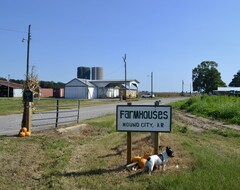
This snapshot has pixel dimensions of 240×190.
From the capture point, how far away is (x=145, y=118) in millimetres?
8750

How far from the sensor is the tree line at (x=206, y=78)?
136625 mm

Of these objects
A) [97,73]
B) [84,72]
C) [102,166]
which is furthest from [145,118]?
[84,72]

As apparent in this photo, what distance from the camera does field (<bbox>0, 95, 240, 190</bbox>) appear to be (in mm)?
6930

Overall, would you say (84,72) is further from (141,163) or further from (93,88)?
(141,163)

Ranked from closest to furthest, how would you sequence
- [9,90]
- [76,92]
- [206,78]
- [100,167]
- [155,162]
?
1. [155,162]
2. [100,167]
3. [76,92]
4. [9,90]
5. [206,78]

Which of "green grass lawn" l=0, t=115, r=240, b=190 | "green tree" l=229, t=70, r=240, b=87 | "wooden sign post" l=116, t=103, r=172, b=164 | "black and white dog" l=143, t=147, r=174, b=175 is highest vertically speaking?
"green tree" l=229, t=70, r=240, b=87

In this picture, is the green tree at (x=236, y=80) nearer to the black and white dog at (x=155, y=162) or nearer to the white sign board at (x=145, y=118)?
the white sign board at (x=145, y=118)

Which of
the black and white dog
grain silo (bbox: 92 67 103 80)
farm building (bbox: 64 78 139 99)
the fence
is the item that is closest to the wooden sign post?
the black and white dog

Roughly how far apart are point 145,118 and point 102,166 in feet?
4.85

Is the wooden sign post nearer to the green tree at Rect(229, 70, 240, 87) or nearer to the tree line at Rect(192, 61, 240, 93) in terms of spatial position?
the tree line at Rect(192, 61, 240, 93)

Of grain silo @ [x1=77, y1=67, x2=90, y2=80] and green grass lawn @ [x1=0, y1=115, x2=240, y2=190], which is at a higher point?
grain silo @ [x1=77, y1=67, x2=90, y2=80]

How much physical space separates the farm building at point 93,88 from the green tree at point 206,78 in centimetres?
5503

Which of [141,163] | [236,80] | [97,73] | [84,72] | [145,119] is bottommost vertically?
[141,163]

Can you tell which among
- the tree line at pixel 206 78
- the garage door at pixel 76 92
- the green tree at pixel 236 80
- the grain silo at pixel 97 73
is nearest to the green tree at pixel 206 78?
the tree line at pixel 206 78
